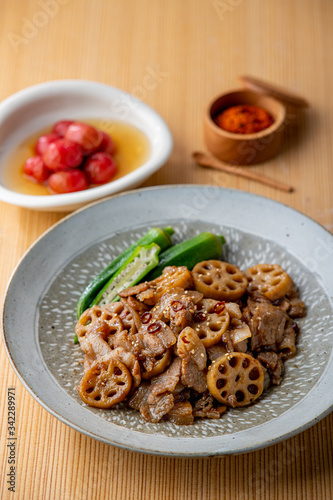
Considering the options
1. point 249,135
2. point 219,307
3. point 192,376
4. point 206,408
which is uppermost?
point 249,135

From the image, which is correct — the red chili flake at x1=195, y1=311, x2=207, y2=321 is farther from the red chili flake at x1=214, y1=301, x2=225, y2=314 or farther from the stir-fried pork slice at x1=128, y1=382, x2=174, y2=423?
the stir-fried pork slice at x1=128, y1=382, x2=174, y2=423

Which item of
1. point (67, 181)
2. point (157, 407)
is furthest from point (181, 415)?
point (67, 181)

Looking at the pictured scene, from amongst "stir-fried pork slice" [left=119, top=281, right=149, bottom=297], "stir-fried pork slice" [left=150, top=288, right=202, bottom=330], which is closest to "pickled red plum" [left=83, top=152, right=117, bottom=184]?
"stir-fried pork slice" [left=119, top=281, right=149, bottom=297]

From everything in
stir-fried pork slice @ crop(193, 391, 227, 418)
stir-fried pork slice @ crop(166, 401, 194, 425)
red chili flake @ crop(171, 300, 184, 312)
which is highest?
red chili flake @ crop(171, 300, 184, 312)

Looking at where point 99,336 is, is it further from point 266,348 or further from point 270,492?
point 270,492

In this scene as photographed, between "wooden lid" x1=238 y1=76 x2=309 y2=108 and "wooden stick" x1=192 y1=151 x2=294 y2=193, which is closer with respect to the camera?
"wooden stick" x1=192 y1=151 x2=294 y2=193

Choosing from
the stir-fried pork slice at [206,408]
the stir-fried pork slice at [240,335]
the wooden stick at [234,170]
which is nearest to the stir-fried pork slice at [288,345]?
the stir-fried pork slice at [240,335]

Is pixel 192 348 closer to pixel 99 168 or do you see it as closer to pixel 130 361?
pixel 130 361
